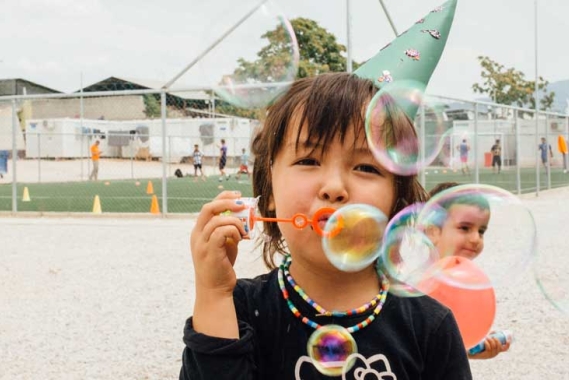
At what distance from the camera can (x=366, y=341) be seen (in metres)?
1.58

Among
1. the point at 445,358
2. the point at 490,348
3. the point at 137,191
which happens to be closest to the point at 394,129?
the point at 445,358

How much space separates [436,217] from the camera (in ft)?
7.89

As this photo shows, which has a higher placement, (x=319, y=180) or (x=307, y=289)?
(x=319, y=180)

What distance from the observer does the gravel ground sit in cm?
372

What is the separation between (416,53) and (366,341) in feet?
3.61

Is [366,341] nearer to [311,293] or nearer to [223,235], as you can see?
[311,293]

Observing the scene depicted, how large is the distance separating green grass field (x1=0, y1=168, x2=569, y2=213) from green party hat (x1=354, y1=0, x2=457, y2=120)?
10403 millimetres

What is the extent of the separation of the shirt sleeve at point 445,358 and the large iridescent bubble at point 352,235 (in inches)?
9.5

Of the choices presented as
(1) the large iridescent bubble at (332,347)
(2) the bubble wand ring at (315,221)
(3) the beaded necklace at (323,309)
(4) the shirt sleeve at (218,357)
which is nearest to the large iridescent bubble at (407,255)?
(3) the beaded necklace at (323,309)

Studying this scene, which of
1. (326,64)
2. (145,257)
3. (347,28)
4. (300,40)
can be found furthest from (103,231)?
(326,64)

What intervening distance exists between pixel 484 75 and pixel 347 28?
3682 cm

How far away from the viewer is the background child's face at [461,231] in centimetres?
246

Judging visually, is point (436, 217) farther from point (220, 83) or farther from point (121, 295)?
point (121, 295)

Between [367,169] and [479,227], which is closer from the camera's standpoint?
[367,169]
